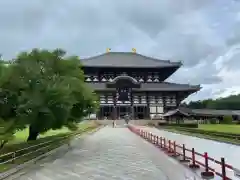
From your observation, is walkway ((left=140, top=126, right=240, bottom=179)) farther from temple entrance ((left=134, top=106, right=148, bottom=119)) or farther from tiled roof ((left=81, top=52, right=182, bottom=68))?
tiled roof ((left=81, top=52, right=182, bottom=68))

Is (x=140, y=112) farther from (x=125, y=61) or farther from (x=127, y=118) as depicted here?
(x=125, y=61)

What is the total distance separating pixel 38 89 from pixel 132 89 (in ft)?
173

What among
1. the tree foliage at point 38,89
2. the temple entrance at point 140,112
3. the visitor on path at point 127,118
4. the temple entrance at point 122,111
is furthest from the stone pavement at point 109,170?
the temple entrance at point 122,111

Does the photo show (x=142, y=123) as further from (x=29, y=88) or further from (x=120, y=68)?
(x=29, y=88)

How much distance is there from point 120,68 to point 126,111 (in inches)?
391

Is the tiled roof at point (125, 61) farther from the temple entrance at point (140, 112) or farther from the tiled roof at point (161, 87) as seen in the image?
the temple entrance at point (140, 112)

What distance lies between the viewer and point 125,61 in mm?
78188

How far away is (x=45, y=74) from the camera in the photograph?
2150 cm

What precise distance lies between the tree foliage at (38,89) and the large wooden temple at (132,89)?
158ft

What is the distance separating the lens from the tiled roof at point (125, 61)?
7488cm

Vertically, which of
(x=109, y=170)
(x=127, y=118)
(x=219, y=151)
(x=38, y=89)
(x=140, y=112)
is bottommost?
(x=109, y=170)

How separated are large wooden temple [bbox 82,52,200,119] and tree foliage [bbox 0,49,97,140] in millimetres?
48247

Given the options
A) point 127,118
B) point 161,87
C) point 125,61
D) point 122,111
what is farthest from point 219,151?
point 125,61

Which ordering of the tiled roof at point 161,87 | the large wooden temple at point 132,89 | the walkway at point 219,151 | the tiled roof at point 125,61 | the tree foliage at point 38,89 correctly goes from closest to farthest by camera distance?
the walkway at point 219,151, the tree foliage at point 38,89, the tiled roof at point 161,87, the large wooden temple at point 132,89, the tiled roof at point 125,61
